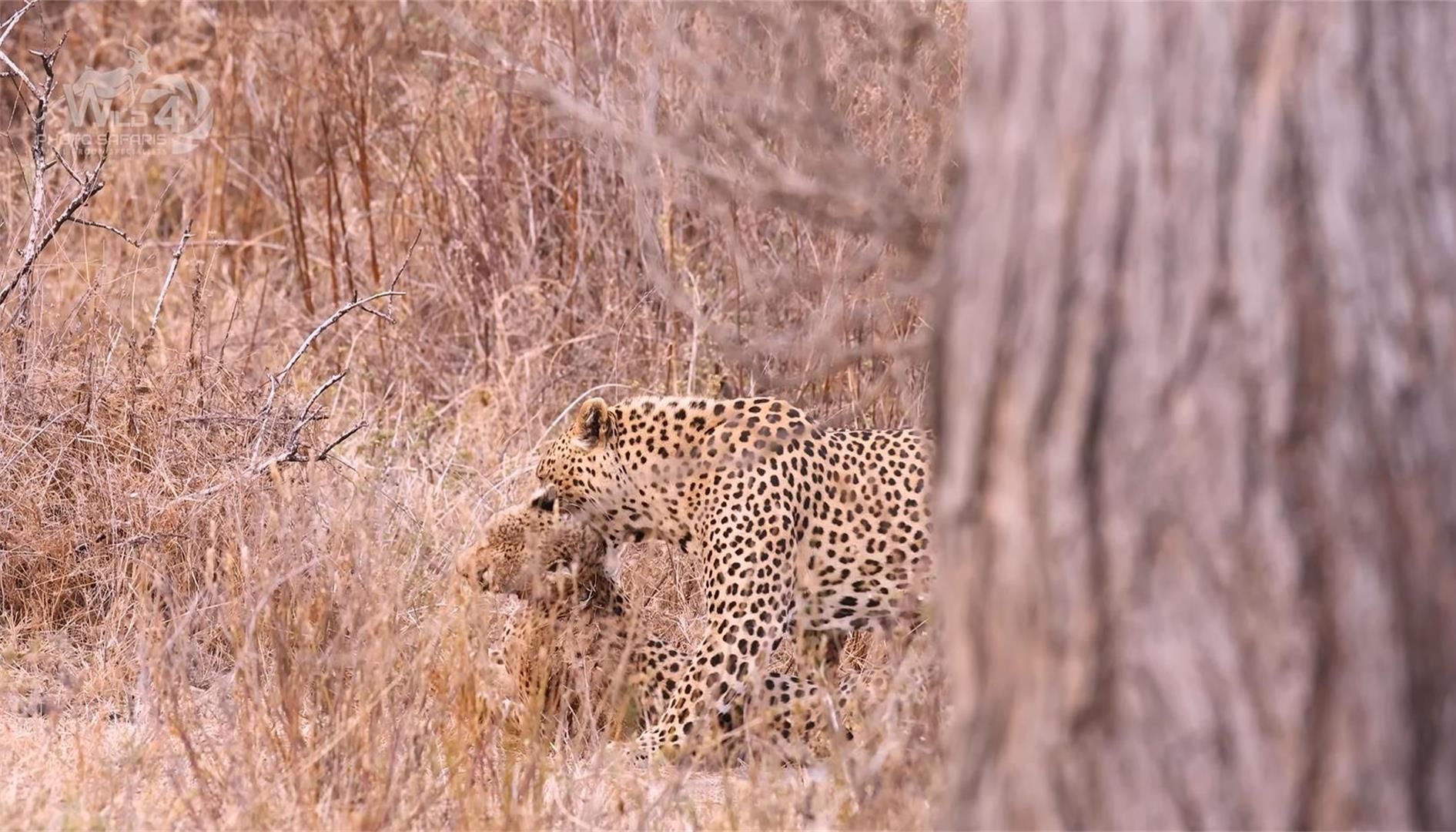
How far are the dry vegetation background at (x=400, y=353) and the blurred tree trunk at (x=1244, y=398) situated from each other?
55cm

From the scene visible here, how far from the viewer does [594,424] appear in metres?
4.63

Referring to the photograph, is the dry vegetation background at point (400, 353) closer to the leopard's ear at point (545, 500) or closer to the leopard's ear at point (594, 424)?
the leopard's ear at point (545, 500)

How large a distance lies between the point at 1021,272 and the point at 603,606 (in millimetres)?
2834

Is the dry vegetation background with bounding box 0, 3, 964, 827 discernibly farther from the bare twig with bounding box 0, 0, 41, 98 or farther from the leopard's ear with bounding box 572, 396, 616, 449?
the leopard's ear with bounding box 572, 396, 616, 449

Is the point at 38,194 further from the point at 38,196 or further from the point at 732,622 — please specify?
the point at 732,622

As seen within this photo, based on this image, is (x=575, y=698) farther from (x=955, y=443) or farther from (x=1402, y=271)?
(x=1402, y=271)

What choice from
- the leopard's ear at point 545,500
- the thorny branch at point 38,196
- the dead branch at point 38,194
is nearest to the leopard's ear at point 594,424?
the leopard's ear at point 545,500

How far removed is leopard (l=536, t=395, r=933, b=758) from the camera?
4.30 meters

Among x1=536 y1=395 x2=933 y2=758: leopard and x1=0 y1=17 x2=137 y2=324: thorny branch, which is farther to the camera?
x1=0 y1=17 x2=137 y2=324: thorny branch

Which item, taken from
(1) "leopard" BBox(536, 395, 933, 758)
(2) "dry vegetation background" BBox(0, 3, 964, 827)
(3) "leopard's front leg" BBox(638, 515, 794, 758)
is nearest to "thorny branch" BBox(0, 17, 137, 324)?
(2) "dry vegetation background" BBox(0, 3, 964, 827)

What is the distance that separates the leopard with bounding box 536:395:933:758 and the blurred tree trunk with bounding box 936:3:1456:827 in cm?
244

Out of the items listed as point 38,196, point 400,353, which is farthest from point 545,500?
point 400,353

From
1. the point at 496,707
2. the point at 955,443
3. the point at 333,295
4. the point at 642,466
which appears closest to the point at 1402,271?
the point at 955,443

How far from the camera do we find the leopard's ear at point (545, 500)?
4645 mm
